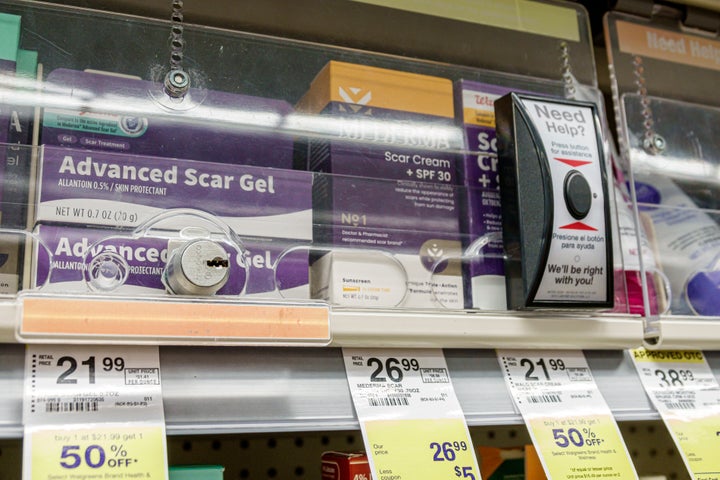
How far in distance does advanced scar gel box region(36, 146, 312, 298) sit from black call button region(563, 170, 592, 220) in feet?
1.05

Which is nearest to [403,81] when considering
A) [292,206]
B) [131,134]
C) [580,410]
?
[292,206]

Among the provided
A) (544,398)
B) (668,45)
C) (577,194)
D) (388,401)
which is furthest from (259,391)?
(668,45)

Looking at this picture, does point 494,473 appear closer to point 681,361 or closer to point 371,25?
point 681,361

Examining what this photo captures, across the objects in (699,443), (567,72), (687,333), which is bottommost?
(699,443)

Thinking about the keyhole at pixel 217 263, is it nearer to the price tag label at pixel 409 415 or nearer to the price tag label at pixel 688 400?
the price tag label at pixel 409 415

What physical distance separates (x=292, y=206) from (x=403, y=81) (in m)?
0.28

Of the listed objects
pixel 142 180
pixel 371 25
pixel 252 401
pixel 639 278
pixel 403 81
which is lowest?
pixel 252 401

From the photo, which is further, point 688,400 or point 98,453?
point 688,400

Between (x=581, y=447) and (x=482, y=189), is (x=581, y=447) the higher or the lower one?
the lower one

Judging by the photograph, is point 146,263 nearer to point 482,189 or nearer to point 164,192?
point 164,192

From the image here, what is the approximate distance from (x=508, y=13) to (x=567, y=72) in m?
0.13

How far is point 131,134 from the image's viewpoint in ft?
3.02

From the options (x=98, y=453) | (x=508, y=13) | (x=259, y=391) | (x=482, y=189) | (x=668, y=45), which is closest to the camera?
(x=98, y=453)

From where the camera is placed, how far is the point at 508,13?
1.25 metres
